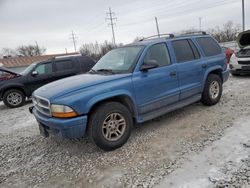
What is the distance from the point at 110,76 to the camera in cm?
400

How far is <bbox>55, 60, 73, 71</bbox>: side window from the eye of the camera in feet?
30.3

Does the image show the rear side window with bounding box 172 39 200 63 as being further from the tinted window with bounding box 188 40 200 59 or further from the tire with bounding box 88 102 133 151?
the tire with bounding box 88 102 133 151

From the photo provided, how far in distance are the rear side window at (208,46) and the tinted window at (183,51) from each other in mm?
480

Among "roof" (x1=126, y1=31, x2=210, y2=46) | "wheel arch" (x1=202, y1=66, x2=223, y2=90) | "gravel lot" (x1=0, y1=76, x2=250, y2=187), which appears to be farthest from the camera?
"wheel arch" (x1=202, y1=66, x2=223, y2=90)

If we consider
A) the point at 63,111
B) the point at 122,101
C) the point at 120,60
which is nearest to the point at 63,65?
the point at 120,60

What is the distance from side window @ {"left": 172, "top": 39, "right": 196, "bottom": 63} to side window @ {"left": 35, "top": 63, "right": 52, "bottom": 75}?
576cm

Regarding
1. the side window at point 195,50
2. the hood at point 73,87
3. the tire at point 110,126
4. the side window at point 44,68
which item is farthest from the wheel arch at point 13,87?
the side window at point 195,50

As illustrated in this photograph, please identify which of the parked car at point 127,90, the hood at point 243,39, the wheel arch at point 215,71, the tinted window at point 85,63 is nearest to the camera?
the parked car at point 127,90

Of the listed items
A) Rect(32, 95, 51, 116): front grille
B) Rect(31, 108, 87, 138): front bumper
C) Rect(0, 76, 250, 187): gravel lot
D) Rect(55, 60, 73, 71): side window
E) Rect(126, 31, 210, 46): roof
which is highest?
Rect(126, 31, 210, 46): roof

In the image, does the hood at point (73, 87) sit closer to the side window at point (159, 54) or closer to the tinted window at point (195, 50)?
the side window at point (159, 54)

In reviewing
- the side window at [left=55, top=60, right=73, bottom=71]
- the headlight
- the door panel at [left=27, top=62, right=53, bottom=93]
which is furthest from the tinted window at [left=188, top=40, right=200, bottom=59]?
the door panel at [left=27, top=62, right=53, bottom=93]

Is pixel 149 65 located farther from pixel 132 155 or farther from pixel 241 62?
pixel 241 62

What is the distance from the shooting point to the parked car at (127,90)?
11.6 ft

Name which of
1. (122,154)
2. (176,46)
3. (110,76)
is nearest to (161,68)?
(176,46)
